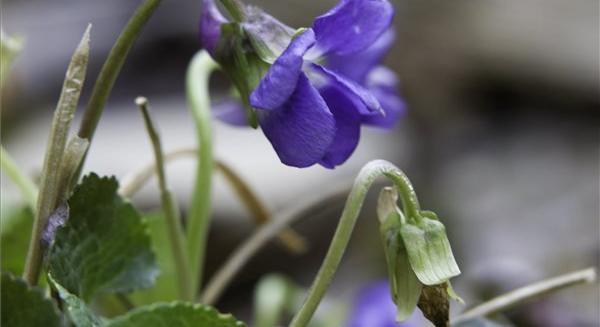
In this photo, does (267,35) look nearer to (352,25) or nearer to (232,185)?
(352,25)

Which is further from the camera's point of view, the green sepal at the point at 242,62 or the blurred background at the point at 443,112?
the blurred background at the point at 443,112

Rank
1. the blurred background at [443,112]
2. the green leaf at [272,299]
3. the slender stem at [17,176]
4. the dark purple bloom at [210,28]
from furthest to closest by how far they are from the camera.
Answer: the blurred background at [443,112] → the green leaf at [272,299] → the slender stem at [17,176] → the dark purple bloom at [210,28]

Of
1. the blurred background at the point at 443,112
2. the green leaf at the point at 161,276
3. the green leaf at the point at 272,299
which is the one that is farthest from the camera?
the blurred background at the point at 443,112

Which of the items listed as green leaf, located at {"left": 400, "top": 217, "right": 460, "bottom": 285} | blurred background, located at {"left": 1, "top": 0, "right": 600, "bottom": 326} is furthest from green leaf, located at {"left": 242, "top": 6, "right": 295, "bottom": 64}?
blurred background, located at {"left": 1, "top": 0, "right": 600, "bottom": 326}

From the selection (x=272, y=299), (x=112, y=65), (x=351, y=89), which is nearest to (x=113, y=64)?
(x=112, y=65)


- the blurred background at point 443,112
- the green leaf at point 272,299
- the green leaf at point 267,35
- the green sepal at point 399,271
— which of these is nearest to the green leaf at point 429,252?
the green sepal at point 399,271

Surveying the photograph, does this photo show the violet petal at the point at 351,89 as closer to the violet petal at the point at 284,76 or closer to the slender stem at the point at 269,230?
the violet petal at the point at 284,76
